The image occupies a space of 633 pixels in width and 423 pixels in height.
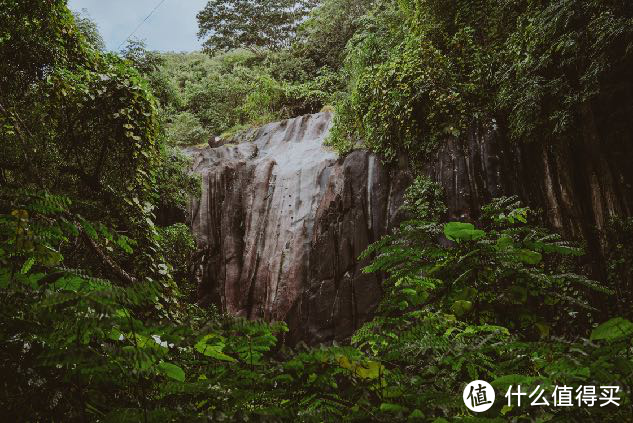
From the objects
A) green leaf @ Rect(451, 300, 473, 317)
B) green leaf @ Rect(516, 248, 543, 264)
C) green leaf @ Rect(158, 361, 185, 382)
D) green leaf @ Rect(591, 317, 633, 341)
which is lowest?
green leaf @ Rect(158, 361, 185, 382)

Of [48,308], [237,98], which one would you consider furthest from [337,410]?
[237,98]

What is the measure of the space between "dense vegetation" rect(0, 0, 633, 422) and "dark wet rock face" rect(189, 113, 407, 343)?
0.95 meters

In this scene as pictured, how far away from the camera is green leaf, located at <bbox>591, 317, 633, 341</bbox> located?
1.41 metres

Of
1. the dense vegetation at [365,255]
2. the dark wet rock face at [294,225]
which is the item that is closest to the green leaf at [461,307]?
the dense vegetation at [365,255]

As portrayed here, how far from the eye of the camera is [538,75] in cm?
595

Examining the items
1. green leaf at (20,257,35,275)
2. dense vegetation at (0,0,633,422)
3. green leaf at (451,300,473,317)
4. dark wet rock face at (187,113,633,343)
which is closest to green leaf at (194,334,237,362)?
dense vegetation at (0,0,633,422)

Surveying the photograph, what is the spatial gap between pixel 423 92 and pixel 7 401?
757 centimetres

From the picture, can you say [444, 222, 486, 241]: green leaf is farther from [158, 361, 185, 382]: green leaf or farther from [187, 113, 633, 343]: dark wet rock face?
[187, 113, 633, 343]: dark wet rock face

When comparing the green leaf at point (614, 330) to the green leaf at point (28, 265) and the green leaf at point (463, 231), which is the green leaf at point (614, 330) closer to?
the green leaf at point (463, 231)

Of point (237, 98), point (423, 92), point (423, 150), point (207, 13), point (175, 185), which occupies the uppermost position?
point (207, 13)

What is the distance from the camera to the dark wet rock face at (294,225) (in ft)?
27.4

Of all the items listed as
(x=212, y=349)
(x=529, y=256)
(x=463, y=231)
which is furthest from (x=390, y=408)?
(x=529, y=256)

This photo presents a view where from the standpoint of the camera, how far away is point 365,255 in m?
2.92

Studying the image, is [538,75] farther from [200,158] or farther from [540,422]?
[200,158]
